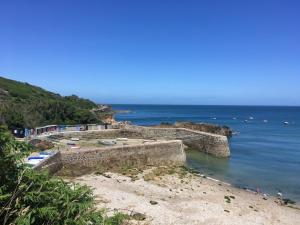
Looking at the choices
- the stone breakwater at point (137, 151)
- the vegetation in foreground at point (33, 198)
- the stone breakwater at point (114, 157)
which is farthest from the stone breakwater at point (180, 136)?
the vegetation in foreground at point (33, 198)

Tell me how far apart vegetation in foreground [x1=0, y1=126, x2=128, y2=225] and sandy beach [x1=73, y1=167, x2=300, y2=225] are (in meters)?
8.35

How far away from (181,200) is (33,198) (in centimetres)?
1563

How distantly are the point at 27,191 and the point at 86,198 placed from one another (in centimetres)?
121

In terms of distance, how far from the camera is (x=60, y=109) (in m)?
52.4

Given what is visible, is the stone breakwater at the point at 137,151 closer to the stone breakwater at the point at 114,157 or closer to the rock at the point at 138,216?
the stone breakwater at the point at 114,157

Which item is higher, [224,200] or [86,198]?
[86,198]

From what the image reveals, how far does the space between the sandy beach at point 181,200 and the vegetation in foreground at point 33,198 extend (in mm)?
8354

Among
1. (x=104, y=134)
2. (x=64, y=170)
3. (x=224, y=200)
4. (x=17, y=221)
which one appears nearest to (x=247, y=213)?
(x=224, y=200)

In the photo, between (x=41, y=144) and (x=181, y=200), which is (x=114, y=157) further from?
(x=181, y=200)

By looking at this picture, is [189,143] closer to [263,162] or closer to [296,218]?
[263,162]

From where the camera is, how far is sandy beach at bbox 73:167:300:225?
18734mm

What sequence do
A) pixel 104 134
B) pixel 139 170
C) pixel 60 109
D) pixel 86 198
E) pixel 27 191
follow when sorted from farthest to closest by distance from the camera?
pixel 60 109, pixel 104 134, pixel 139 170, pixel 86 198, pixel 27 191

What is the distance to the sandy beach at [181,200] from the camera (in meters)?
18.7

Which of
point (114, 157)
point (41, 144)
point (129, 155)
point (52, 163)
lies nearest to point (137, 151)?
point (129, 155)
